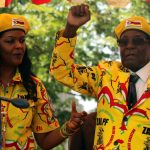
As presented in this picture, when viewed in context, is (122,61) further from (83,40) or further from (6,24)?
(83,40)

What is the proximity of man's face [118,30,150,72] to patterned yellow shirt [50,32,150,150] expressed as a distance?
0.10 metres

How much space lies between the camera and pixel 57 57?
4.89m

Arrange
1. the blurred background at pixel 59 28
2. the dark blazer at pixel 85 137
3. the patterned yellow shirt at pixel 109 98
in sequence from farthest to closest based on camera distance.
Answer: the blurred background at pixel 59 28 < the dark blazer at pixel 85 137 < the patterned yellow shirt at pixel 109 98

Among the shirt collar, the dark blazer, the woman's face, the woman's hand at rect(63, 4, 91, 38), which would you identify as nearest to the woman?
the woman's face

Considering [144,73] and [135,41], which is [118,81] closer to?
[144,73]

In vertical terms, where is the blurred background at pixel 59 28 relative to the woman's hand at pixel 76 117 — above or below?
above

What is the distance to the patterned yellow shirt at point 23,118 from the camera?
4.90 m

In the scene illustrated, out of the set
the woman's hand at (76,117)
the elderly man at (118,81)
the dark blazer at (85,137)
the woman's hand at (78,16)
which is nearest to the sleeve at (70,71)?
the elderly man at (118,81)

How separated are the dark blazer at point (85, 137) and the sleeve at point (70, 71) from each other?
0.48 metres

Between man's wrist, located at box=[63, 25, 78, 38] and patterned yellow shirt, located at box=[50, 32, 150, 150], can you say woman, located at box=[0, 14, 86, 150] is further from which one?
man's wrist, located at box=[63, 25, 78, 38]

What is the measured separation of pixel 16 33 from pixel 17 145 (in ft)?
3.14

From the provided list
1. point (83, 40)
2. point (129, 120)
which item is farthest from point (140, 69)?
point (83, 40)

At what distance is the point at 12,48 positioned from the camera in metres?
4.99

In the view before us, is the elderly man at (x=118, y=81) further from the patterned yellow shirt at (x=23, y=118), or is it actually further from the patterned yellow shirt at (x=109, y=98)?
the patterned yellow shirt at (x=23, y=118)
